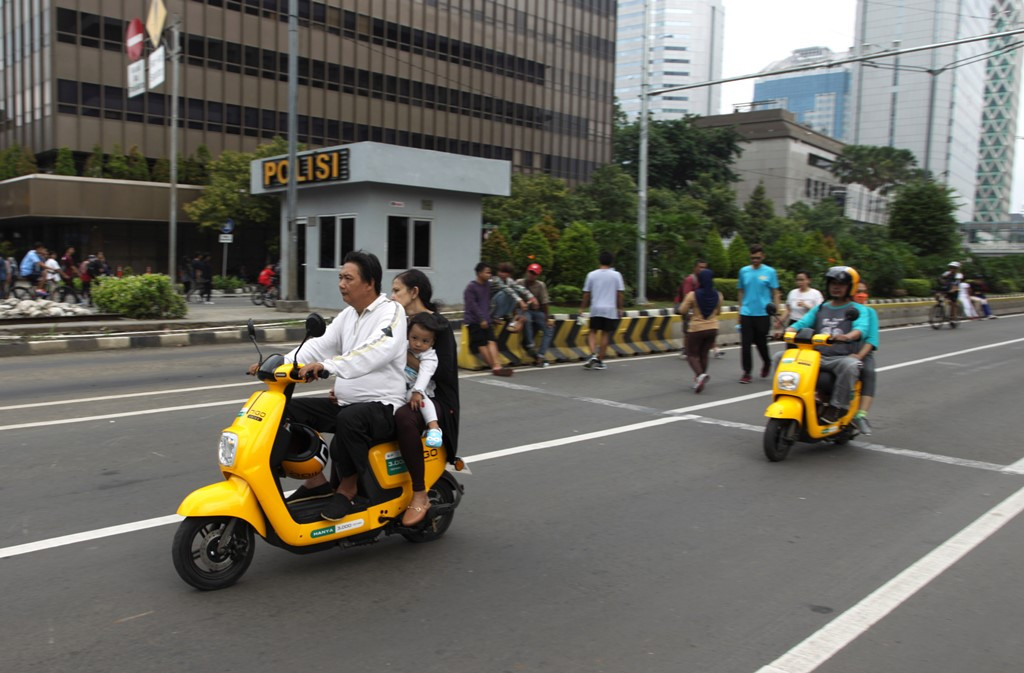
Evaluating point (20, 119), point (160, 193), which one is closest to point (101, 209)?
point (160, 193)

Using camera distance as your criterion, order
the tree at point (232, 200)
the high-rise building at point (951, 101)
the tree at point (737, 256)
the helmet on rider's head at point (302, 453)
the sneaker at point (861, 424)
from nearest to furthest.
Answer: the helmet on rider's head at point (302, 453), the sneaker at point (861, 424), the tree at point (737, 256), the tree at point (232, 200), the high-rise building at point (951, 101)

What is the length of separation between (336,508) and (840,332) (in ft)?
17.7

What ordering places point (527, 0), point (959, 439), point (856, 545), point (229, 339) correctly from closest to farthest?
point (856, 545), point (959, 439), point (229, 339), point (527, 0)

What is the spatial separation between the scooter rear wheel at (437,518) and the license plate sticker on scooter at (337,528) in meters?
0.41

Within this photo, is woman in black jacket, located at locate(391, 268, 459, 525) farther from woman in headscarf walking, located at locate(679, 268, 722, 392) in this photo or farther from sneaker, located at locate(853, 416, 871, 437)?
woman in headscarf walking, located at locate(679, 268, 722, 392)

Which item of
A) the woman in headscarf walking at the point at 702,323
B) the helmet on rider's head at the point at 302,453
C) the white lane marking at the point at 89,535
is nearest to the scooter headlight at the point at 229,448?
the helmet on rider's head at the point at 302,453

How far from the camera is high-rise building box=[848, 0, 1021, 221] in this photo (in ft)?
271

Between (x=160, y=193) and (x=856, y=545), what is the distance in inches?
1671

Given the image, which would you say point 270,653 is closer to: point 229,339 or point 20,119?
point 229,339

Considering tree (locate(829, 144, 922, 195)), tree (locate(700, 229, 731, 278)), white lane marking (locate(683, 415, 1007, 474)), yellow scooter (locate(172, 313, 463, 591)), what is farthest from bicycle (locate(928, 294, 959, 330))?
tree (locate(829, 144, 922, 195))

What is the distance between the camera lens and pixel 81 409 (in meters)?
8.58

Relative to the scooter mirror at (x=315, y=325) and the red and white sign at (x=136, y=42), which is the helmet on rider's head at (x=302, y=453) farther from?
the red and white sign at (x=136, y=42)

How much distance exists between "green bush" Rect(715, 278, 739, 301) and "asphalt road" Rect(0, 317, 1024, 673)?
20.9 metres

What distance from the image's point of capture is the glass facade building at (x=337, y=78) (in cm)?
4259
